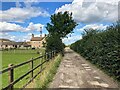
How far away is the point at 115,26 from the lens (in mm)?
13039

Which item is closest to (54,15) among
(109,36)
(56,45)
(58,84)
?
(56,45)

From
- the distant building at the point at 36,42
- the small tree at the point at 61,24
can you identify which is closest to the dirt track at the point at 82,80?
the small tree at the point at 61,24

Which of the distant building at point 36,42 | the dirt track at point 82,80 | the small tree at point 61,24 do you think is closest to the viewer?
the dirt track at point 82,80

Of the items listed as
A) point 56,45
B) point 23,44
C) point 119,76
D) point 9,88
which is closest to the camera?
point 9,88

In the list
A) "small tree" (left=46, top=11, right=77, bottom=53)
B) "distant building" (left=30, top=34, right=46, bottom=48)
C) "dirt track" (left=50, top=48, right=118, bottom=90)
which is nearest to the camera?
"dirt track" (left=50, top=48, right=118, bottom=90)

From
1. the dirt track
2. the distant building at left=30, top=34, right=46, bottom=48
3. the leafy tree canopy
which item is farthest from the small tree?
the distant building at left=30, top=34, right=46, bottom=48

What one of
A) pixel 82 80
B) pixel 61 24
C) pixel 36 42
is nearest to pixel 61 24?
pixel 61 24

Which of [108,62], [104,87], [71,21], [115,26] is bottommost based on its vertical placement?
[104,87]

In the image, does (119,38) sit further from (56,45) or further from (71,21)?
(71,21)

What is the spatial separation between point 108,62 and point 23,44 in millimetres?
132999

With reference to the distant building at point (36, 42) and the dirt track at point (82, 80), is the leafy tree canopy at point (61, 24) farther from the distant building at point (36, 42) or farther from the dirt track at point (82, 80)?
the distant building at point (36, 42)

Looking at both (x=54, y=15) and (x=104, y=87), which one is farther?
(x=54, y=15)

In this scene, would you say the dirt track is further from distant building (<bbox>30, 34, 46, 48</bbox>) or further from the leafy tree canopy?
distant building (<bbox>30, 34, 46, 48</bbox>)

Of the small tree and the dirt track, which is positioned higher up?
the small tree
